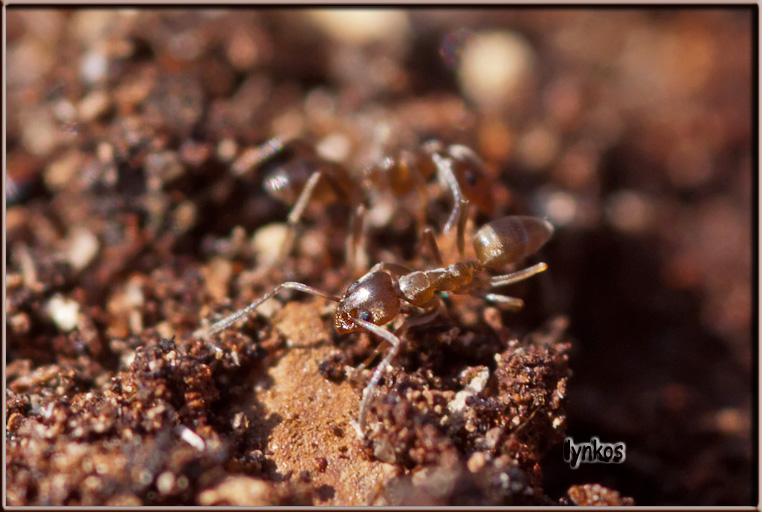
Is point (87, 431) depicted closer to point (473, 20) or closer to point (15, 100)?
point (15, 100)

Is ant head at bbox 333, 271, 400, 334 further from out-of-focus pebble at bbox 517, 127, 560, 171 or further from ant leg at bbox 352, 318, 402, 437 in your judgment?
out-of-focus pebble at bbox 517, 127, 560, 171

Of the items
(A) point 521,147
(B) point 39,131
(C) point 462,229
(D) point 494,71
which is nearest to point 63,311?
(B) point 39,131

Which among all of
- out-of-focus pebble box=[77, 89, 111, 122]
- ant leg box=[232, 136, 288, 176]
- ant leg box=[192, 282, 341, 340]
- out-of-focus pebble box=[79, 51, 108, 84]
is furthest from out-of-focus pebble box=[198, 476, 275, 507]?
out-of-focus pebble box=[79, 51, 108, 84]

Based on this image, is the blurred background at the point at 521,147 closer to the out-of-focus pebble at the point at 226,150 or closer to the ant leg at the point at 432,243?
the out-of-focus pebble at the point at 226,150

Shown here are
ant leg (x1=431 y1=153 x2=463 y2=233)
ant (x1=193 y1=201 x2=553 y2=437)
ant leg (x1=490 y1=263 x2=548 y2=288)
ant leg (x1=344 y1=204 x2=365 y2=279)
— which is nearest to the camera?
ant (x1=193 y1=201 x2=553 y2=437)

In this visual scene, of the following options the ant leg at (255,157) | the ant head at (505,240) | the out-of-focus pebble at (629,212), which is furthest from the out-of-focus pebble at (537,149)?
the ant leg at (255,157)

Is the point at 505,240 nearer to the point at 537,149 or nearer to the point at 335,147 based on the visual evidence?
the point at 335,147
